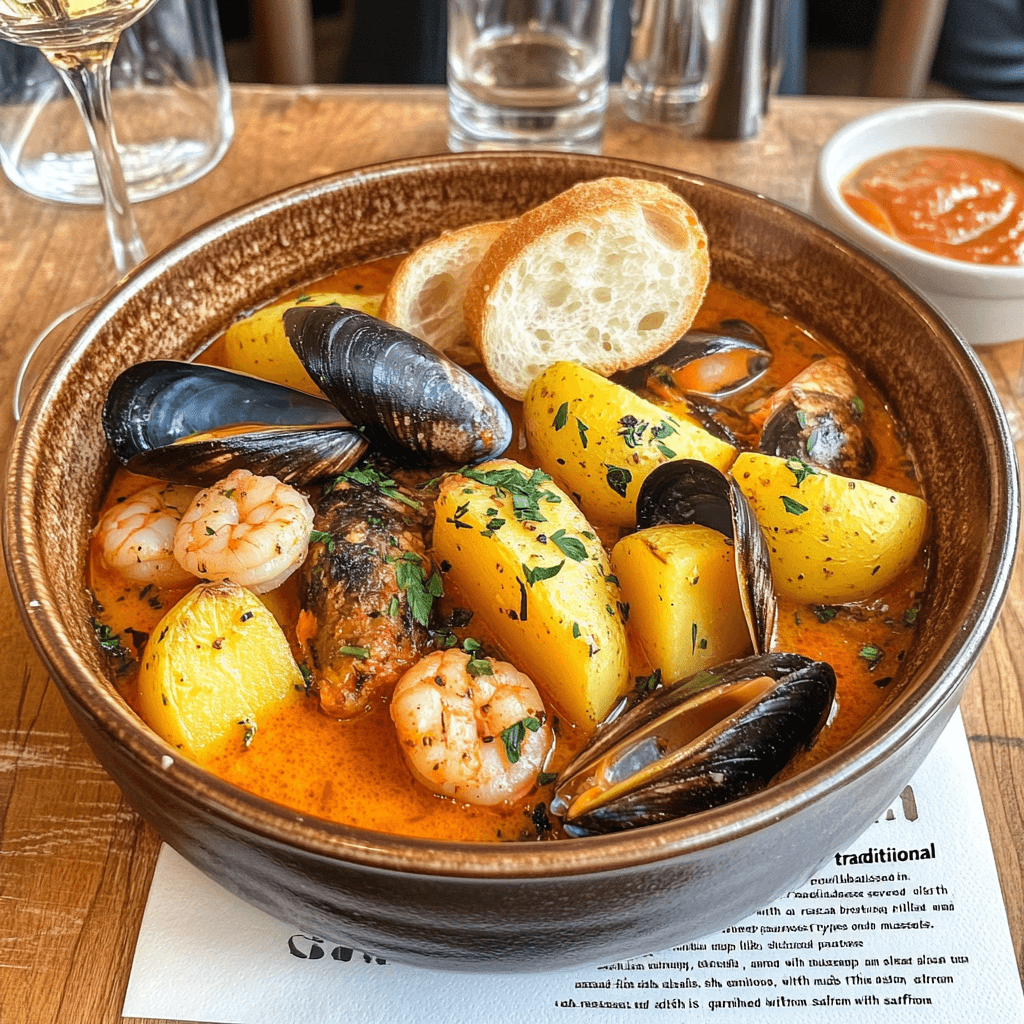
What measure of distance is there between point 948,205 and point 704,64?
2.34ft

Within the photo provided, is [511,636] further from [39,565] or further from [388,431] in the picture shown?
[39,565]

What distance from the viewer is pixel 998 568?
1.19 meters

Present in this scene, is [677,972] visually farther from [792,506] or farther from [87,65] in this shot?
[87,65]

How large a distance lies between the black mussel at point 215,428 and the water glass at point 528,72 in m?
1.15

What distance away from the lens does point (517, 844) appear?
3.09ft

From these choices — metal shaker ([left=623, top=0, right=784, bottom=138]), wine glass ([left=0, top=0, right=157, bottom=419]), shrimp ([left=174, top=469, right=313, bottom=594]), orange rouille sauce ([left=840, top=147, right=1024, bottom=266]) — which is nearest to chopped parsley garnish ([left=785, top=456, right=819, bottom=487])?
shrimp ([left=174, top=469, right=313, bottom=594])

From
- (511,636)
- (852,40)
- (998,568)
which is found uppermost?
(998,568)

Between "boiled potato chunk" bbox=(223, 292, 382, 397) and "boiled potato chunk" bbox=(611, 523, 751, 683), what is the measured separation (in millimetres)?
587

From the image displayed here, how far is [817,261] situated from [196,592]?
111cm

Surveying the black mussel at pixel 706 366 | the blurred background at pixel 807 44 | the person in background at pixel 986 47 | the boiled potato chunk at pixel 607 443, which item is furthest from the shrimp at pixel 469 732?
the person in background at pixel 986 47

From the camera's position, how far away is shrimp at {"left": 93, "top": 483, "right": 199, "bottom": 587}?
136 cm

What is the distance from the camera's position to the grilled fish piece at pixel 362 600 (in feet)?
4.02

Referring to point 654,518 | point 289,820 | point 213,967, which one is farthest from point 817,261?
point 213,967

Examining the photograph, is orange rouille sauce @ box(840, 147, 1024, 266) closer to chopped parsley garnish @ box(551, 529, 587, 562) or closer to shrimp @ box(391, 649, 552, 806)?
chopped parsley garnish @ box(551, 529, 587, 562)
